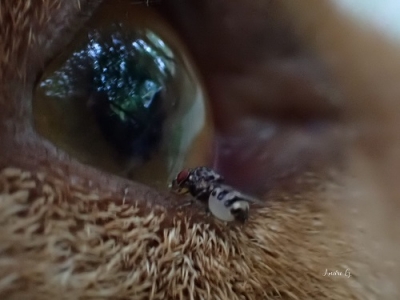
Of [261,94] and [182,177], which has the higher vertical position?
[261,94]

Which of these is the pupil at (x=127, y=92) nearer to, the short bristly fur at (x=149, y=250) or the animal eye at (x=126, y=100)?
the animal eye at (x=126, y=100)

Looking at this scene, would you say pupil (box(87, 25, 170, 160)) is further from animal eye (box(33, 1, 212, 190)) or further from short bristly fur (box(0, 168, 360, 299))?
short bristly fur (box(0, 168, 360, 299))

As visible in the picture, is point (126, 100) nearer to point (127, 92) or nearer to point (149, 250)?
point (127, 92)

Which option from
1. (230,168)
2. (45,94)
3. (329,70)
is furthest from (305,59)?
(45,94)

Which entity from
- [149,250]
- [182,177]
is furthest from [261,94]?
[149,250]

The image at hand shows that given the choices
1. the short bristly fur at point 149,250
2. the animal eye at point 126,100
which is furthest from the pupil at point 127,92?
the short bristly fur at point 149,250

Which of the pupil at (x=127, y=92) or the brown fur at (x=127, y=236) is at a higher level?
the pupil at (x=127, y=92)
